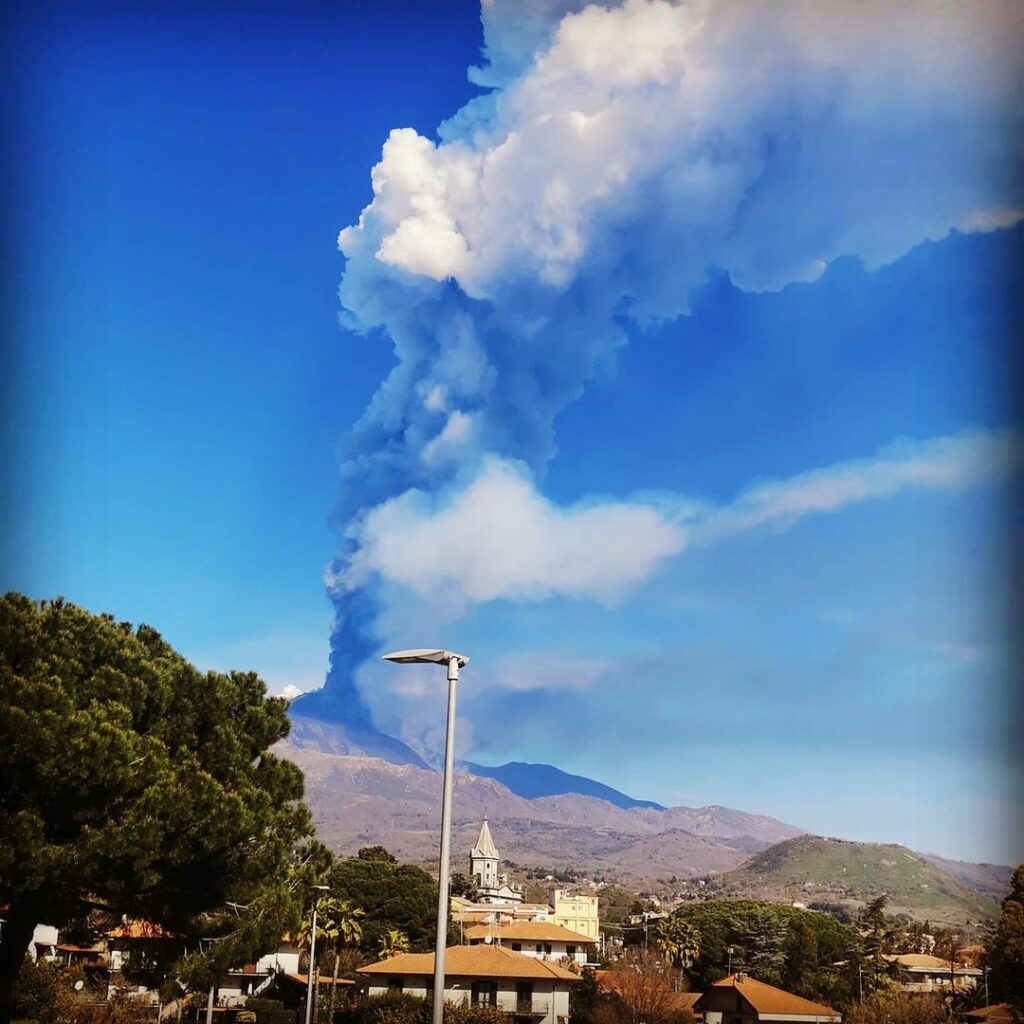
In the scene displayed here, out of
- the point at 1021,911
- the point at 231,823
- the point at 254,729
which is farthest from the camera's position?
the point at 1021,911

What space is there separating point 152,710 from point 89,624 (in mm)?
1645

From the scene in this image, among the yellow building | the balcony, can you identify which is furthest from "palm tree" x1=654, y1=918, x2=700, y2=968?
the yellow building

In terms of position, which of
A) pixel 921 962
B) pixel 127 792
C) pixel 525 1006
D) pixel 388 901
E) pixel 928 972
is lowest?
pixel 525 1006

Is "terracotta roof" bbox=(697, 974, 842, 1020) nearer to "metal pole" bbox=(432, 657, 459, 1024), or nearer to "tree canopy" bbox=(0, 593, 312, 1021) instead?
"tree canopy" bbox=(0, 593, 312, 1021)

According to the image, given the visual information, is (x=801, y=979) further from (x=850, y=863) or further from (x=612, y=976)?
(x=850, y=863)

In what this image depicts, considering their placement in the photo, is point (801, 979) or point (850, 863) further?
point (850, 863)

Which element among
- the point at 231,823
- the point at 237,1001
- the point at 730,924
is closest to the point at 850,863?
the point at 730,924

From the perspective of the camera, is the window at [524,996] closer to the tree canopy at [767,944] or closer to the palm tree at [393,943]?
the palm tree at [393,943]

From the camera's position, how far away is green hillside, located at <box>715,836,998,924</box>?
387 feet

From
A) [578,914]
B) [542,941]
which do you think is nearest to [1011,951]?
[542,941]

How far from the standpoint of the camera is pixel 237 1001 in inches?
1674

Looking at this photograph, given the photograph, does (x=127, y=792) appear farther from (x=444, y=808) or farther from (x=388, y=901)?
(x=388, y=901)

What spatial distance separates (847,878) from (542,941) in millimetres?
121914

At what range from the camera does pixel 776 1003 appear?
40469 millimetres
